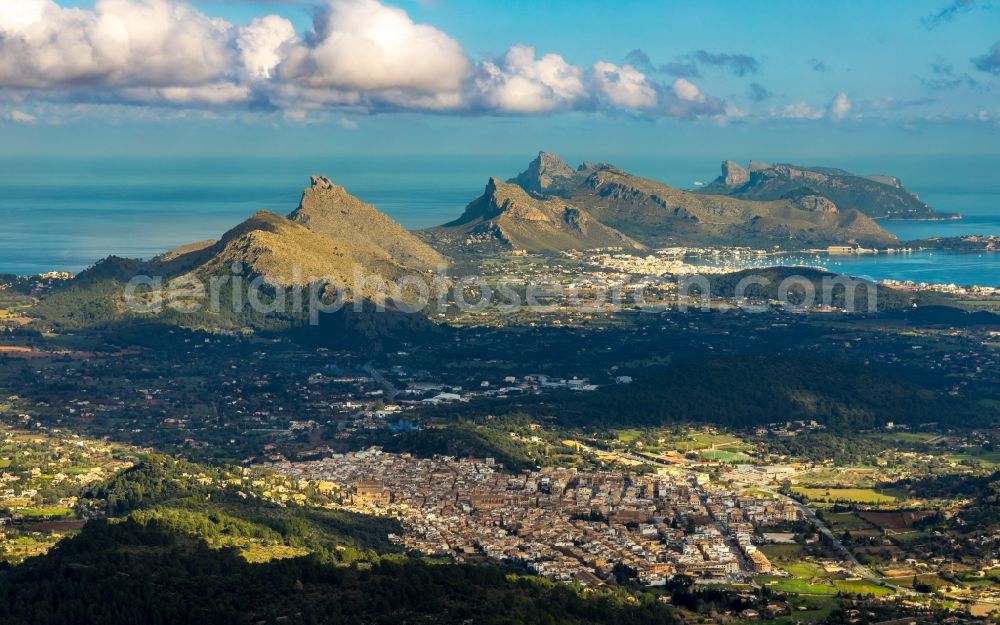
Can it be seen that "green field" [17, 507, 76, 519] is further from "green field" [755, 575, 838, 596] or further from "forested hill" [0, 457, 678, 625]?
"green field" [755, 575, 838, 596]

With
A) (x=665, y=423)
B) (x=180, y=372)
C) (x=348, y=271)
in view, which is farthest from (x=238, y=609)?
(x=348, y=271)

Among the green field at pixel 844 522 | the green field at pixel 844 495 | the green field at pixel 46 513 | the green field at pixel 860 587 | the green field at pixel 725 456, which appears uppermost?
the green field at pixel 725 456

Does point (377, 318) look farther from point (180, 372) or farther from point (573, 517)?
point (573, 517)

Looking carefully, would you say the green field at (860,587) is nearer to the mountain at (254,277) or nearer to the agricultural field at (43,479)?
the agricultural field at (43,479)

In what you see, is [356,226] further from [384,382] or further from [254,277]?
[384,382]

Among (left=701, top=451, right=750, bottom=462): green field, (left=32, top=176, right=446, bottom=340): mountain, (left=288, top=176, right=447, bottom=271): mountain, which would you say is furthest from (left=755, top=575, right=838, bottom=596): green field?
(left=288, top=176, right=447, bottom=271): mountain

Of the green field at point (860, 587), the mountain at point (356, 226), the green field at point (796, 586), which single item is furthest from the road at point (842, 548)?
the mountain at point (356, 226)

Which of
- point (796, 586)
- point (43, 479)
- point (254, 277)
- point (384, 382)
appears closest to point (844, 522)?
point (796, 586)
